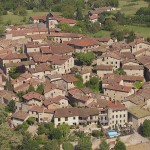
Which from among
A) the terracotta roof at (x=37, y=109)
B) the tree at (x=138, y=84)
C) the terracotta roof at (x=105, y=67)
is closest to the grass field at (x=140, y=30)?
the terracotta roof at (x=105, y=67)

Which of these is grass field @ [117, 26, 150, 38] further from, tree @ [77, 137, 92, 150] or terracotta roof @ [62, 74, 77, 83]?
tree @ [77, 137, 92, 150]

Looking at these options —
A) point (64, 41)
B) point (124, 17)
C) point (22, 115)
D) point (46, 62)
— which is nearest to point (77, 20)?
point (124, 17)

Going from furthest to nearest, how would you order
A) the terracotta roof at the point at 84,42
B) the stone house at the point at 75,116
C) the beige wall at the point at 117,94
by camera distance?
the terracotta roof at the point at 84,42, the beige wall at the point at 117,94, the stone house at the point at 75,116

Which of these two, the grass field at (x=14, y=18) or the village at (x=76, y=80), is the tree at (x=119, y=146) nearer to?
the village at (x=76, y=80)

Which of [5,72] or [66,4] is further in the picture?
[66,4]

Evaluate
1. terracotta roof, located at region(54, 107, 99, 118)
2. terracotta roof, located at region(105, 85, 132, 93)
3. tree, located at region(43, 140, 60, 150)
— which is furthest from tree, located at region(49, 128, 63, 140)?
terracotta roof, located at region(105, 85, 132, 93)

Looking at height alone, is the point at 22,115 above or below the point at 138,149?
above

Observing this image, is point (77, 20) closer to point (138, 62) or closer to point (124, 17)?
point (124, 17)
